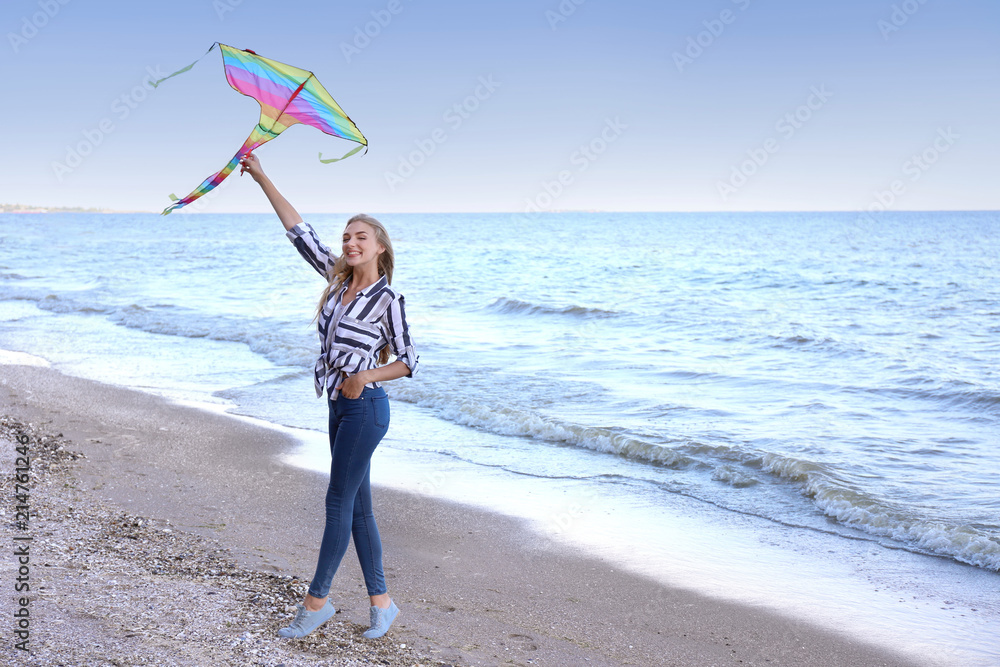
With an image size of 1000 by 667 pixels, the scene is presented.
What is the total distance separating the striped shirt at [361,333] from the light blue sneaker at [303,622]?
3.44 ft

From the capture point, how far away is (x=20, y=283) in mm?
27172

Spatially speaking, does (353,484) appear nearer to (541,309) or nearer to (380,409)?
(380,409)

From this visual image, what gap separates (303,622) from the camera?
3740 mm

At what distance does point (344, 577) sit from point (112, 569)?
4.09 feet

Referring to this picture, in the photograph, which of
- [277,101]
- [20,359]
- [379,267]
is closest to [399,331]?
[379,267]

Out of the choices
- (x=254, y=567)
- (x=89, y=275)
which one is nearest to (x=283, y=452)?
(x=254, y=567)

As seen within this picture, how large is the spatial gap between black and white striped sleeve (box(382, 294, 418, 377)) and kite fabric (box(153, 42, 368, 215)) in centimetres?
73

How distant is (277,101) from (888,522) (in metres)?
5.38

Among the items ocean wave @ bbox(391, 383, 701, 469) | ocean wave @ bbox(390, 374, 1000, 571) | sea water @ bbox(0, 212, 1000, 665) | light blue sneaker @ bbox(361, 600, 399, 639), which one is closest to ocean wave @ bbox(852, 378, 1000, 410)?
sea water @ bbox(0, 212, 1000, 665)

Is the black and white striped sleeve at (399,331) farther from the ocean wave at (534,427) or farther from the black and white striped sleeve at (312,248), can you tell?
the ocean wave at (534,427)

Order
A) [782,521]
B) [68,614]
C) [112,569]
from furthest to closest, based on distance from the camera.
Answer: [782,521]
[112,569]
[68,614]

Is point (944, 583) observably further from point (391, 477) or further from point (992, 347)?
point (992, 347)

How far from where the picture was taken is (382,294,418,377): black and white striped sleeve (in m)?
3.53

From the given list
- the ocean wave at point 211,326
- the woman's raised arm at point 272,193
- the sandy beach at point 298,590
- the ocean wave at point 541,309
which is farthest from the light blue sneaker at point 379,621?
the ocean wave at point 541,309
